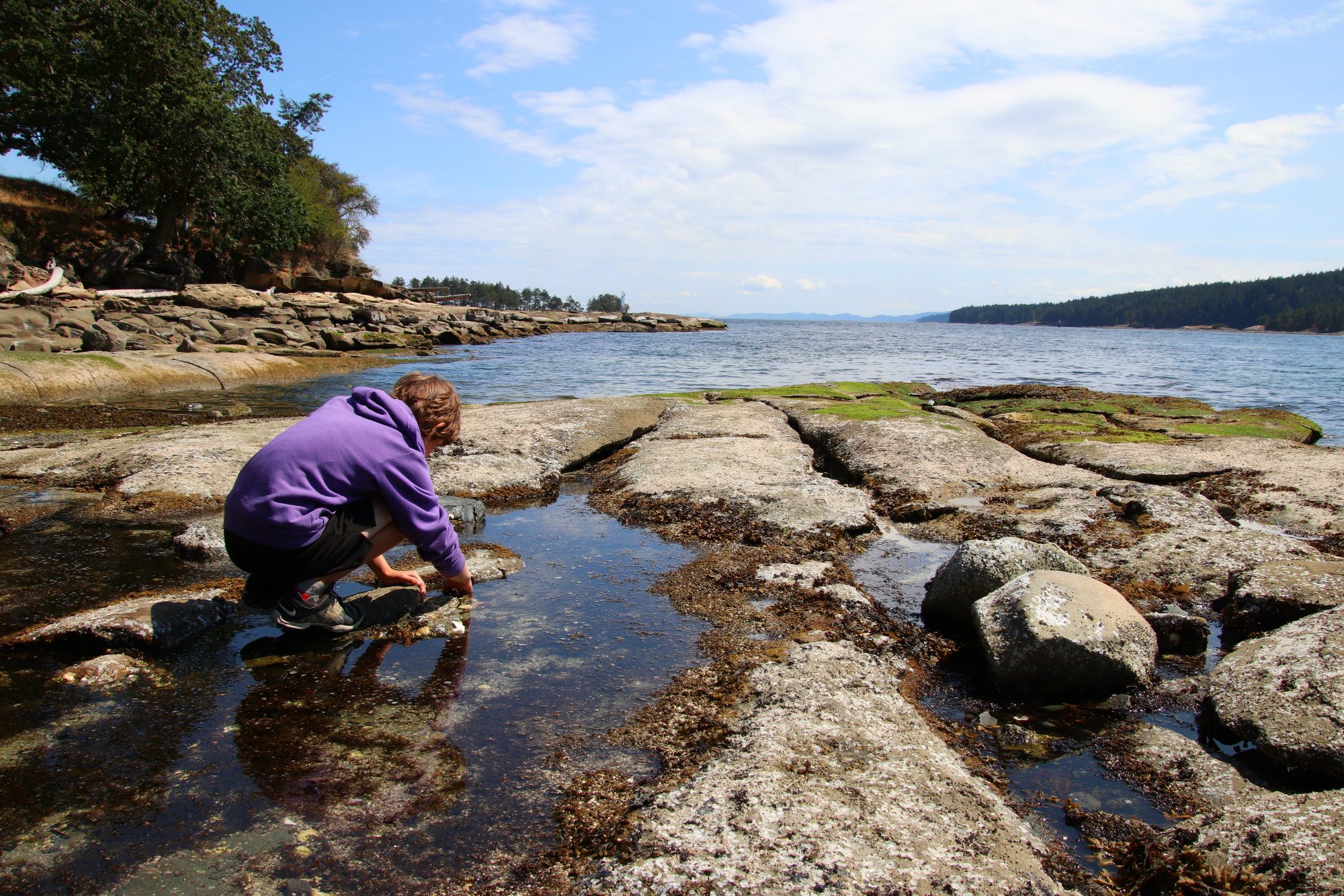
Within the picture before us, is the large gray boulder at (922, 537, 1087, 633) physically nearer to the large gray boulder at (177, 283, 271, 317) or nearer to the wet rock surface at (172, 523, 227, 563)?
the wet rock surface at (172, 523, 227, 563)

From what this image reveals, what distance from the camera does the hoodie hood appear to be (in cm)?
367

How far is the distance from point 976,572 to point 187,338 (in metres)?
21.2

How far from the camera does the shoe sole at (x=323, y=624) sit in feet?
A: 11.8

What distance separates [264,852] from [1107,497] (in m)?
6.37

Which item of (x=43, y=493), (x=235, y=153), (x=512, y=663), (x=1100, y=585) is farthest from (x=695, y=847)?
(x=235, y=153)

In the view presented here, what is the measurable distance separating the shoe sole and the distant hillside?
446 feet

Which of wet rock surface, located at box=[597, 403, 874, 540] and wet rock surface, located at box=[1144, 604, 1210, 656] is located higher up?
wet rock surface, located at box=[597, 403, 874, 540]

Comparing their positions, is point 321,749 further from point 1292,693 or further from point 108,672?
point 1292,693

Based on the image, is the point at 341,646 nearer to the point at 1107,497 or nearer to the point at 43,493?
the point at 43,493

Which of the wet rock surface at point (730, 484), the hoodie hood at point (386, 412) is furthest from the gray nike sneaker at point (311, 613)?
the wet rock surface at point (730, 484)

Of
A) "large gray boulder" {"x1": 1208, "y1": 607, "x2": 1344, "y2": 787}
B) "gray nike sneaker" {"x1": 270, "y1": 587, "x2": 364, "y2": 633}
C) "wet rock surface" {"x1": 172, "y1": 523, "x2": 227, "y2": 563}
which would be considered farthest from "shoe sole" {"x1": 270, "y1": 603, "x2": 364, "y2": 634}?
"large gray boulder" {"x1": 1208, "y1": 607, "x2": 1344, "y2": 787}

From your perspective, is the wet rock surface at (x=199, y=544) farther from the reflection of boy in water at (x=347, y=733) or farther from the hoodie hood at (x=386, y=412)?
the hoodie hood at (x=386, y=412)

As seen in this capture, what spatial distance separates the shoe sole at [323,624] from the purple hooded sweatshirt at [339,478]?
415 millimetres

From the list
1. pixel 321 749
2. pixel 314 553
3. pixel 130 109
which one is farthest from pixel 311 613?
pixel 130 109
